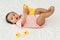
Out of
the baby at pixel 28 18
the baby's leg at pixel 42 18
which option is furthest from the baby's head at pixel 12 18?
the baby's leg at pixel 42 18

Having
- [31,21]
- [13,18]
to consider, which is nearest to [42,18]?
[31,21]

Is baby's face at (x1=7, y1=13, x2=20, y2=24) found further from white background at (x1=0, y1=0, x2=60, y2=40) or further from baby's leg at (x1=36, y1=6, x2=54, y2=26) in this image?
baby's leg at (x1=36, y1=6, x2=54, y2=26)

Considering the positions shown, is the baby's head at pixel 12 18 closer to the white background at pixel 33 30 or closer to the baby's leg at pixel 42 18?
the white background at pixel 33 30

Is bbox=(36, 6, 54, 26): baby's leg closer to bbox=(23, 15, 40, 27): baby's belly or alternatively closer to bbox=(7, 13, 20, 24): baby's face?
bbox=(23, 15, 40, 27): baby's belly

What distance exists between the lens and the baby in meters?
1.58

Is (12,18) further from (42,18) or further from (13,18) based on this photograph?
(42,18)

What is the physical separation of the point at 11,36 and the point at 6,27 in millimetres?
144

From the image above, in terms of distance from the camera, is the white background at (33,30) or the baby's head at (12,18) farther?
the baby's head at (12,18)

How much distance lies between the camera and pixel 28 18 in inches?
64.6

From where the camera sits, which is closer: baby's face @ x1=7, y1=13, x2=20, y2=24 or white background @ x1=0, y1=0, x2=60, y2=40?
white background @ x1=0, y1=0, x2=60, y2=40

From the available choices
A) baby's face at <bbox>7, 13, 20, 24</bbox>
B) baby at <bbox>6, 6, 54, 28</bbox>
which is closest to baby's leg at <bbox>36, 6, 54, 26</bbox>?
baby at <bbox>6, 6, 54, 28</bbox>

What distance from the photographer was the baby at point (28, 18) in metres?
1.58

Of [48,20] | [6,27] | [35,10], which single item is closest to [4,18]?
[6,27]

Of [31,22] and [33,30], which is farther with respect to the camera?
[31,22]
